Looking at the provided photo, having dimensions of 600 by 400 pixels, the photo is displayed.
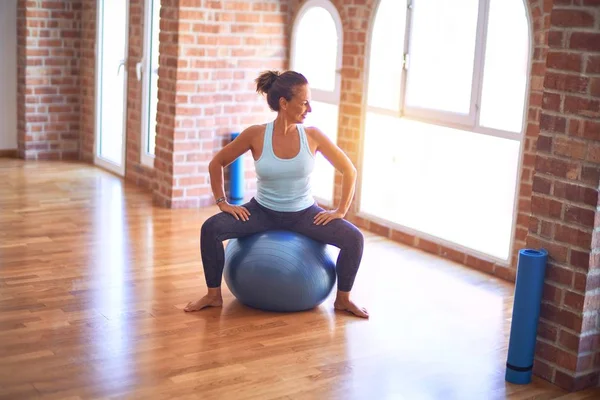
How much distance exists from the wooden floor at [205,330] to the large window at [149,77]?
1.51 m

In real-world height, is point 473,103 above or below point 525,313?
above

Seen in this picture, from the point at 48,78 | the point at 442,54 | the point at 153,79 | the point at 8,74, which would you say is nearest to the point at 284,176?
the point at 442,54

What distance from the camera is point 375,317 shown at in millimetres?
4289

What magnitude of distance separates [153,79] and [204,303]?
3.26 meters

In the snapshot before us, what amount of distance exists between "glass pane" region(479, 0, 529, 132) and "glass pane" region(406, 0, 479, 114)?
14 cm

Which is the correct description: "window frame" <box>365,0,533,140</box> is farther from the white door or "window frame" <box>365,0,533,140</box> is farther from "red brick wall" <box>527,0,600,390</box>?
the white door

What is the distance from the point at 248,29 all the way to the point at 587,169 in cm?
379

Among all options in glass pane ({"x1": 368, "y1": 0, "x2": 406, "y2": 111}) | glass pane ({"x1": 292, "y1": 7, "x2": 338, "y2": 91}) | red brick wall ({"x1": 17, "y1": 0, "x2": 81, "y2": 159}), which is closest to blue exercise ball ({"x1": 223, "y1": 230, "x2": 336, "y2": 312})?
glass pane ({"x1": 368, "y1": 0, "x2": 406, "y2": 111})

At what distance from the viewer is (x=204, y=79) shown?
21.2ft

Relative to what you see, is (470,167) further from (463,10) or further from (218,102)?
(218,102)

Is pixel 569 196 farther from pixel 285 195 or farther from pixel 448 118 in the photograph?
pixel 448 118

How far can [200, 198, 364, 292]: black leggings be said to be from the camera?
4.18 metres

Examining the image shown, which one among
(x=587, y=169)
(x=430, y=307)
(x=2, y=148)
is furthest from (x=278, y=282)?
(x=2, y=148)

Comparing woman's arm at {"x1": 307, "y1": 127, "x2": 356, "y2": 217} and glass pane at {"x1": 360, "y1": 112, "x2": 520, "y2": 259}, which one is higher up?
woman's arm at {"x1": 307, "y1": 127, "x2": 356, "y2": 217}
